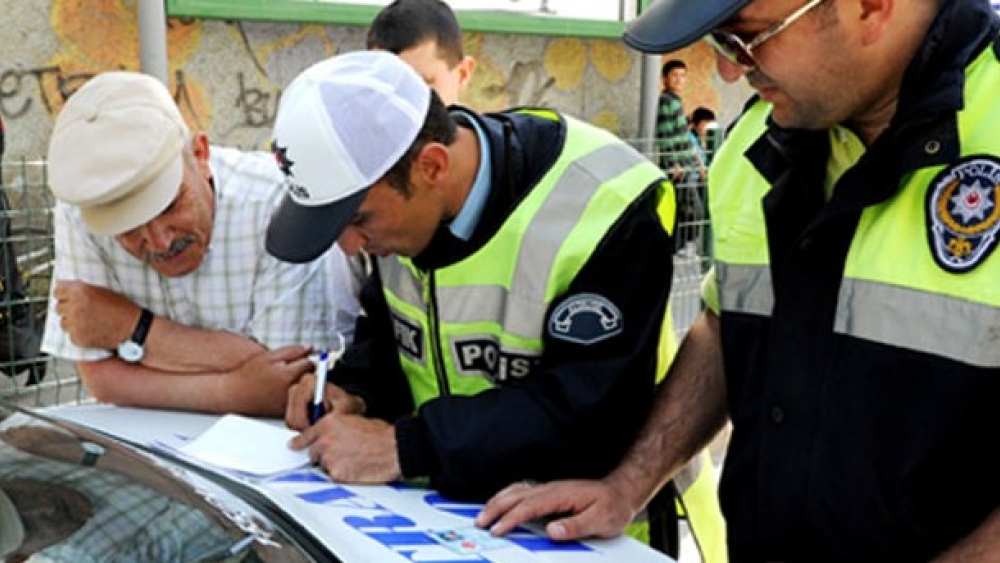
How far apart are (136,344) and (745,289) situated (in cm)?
131

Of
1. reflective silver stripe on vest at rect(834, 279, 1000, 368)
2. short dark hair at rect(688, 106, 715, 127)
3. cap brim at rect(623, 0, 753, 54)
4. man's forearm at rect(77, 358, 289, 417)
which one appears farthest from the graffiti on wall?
reflective silver stripe on vest at rect(834, 279, 1000, 368)

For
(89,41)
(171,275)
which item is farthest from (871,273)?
(89,41)

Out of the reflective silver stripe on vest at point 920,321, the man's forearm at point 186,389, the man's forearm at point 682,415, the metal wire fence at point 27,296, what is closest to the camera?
the reflective silver stripe on vest at point 920,321

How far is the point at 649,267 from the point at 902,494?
604mm

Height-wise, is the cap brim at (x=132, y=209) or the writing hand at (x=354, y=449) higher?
the cap brim at (x=132, y=209)

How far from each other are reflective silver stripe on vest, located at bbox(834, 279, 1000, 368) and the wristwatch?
57.8 inches

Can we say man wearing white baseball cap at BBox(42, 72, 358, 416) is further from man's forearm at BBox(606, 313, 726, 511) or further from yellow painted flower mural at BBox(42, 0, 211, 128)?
yellow painted flower mural at BBox(42, 0, 211, 128)

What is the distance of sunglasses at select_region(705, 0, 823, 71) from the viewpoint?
1516mm

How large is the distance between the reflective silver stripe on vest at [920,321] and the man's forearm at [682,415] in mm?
438

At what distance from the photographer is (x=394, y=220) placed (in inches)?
77.8

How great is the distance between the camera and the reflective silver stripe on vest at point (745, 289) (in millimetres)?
1771

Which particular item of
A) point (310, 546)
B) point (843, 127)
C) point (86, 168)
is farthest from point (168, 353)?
point (843, 127)

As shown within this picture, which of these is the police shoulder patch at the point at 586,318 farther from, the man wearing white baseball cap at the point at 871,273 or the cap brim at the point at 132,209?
the cap brim at the point at 132,209

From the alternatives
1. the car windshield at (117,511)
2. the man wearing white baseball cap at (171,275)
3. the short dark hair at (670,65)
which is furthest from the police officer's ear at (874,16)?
the short dark hair at (670,65)
